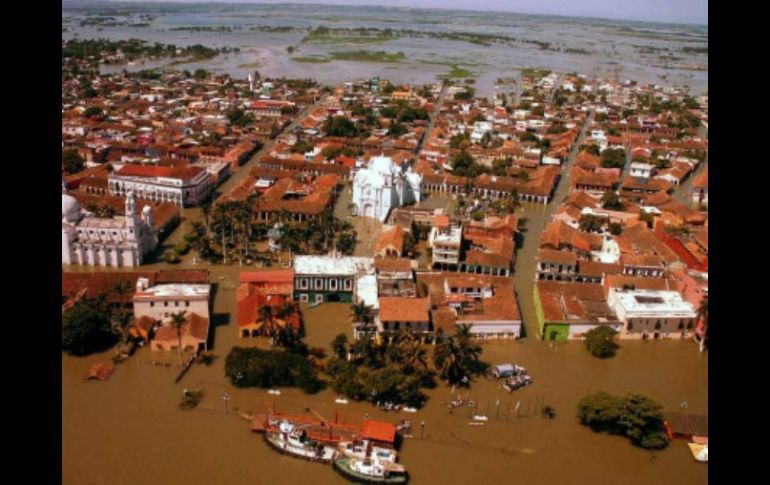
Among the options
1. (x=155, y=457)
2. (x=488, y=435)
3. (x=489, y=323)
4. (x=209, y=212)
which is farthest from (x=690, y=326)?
(x=209, y=212)

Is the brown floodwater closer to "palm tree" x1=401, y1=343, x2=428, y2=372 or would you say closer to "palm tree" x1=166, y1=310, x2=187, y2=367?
"palm tree" x1=166, y1=310, x2=187, y2=367

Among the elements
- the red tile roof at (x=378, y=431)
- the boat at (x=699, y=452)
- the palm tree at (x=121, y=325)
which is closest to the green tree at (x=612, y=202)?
the boat at (x=699, y=452)

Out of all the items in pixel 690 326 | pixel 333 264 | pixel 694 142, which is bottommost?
pixel 690 326

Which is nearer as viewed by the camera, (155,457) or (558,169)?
(155,457)

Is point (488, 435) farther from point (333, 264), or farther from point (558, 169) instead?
point (558, 169)

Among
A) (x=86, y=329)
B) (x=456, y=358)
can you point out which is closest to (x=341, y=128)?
(x=86, y=329)

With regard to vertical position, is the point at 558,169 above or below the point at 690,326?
above

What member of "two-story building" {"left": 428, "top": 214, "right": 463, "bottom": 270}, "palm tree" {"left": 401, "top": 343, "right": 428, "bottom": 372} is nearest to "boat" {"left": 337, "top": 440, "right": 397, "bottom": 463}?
"palm tree" {"left": 401, "top": 343, "right": 428, "bottom": 372}
